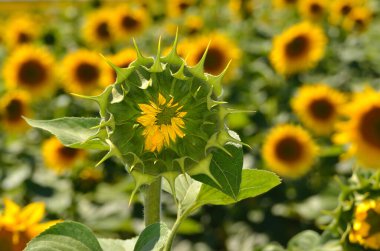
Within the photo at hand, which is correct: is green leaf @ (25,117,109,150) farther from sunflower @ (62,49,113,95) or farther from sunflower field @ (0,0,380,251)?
sunflower @ (62,49,113,95)

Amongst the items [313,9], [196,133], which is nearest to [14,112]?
[313,9]

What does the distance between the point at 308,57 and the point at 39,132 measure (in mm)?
1057

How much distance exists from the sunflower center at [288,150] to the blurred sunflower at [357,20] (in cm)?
107

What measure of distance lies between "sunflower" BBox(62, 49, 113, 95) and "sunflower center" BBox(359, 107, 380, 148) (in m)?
1.08

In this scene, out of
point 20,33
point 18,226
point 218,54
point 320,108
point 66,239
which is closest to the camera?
point 66,239

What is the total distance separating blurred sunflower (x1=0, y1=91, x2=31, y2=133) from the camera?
242 cm

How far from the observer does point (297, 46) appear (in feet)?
8.63

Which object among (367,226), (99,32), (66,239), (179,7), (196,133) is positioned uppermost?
(196,133)

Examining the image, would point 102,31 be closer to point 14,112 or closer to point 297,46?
point 14,112

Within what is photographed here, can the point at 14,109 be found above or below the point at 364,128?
below

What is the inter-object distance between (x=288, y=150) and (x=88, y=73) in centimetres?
90

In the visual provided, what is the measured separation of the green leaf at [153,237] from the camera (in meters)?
0.60

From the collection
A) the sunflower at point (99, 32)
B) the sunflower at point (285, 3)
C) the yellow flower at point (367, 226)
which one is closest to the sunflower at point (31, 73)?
the sunflower at point (99, 32)

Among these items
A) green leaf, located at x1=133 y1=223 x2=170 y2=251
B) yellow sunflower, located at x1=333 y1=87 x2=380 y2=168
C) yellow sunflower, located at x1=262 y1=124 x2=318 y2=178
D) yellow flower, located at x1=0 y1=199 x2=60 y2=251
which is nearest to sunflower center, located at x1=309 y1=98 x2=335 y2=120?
yellow sunflower, located at x1=262 y1=124 x2=318 y2=178
